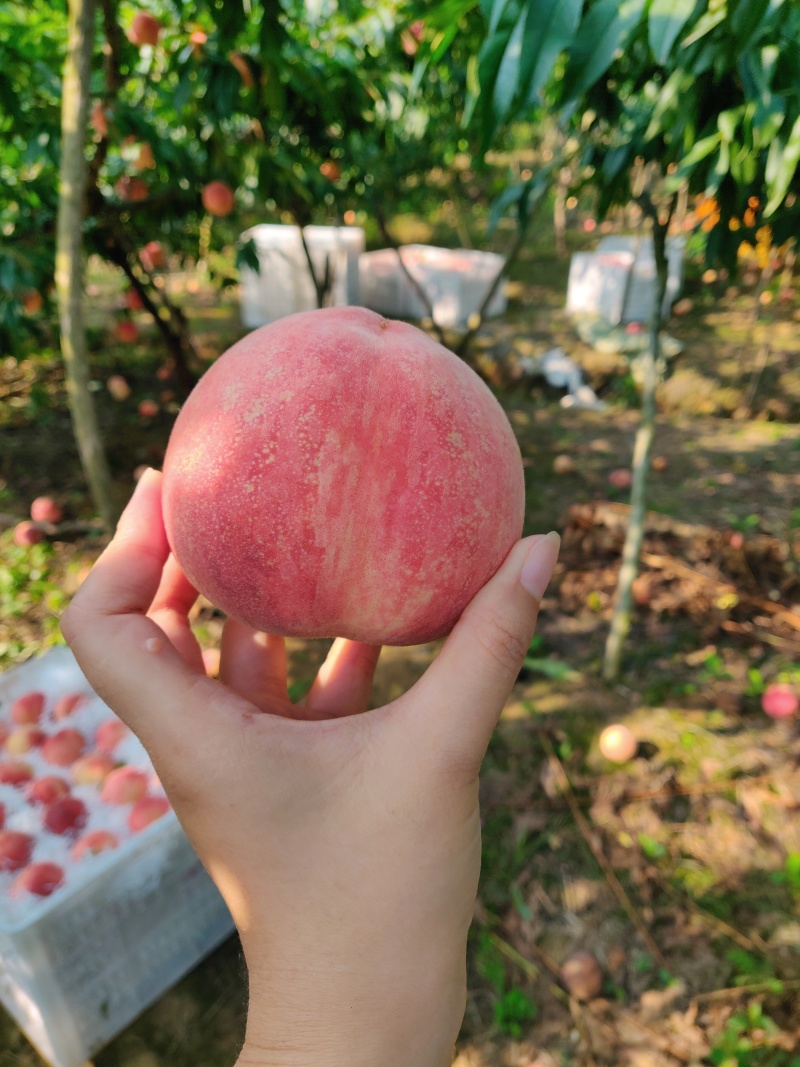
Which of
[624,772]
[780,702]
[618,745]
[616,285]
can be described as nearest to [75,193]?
[618,745]

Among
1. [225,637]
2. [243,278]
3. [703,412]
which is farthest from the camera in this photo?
[243,278]

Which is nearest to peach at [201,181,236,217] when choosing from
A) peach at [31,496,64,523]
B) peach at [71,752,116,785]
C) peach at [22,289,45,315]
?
peach at [22,289,45,315]

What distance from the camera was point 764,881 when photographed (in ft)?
7.18

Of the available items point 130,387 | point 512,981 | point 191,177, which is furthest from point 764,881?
point 130,387

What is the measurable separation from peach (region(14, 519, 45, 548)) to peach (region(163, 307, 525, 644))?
2866 millimetres

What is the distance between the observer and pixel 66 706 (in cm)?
217

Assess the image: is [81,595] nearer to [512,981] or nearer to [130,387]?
[512,981]

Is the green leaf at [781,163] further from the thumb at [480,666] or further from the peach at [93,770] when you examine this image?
the peach at [93,770]

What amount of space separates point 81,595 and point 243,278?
7043mm

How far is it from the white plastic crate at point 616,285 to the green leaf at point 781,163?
18.4ft

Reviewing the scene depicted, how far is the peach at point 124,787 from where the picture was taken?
1927mm

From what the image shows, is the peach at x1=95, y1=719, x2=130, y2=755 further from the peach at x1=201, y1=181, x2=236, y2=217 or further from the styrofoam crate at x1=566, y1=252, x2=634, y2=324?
the styrofoam crate at x1=566, y1=252, x2=634, y2=324

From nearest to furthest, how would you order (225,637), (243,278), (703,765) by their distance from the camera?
(225,637) < (703,765) < (243,278)

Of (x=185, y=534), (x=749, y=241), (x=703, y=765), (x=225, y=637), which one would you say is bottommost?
(x=703, y=765)
